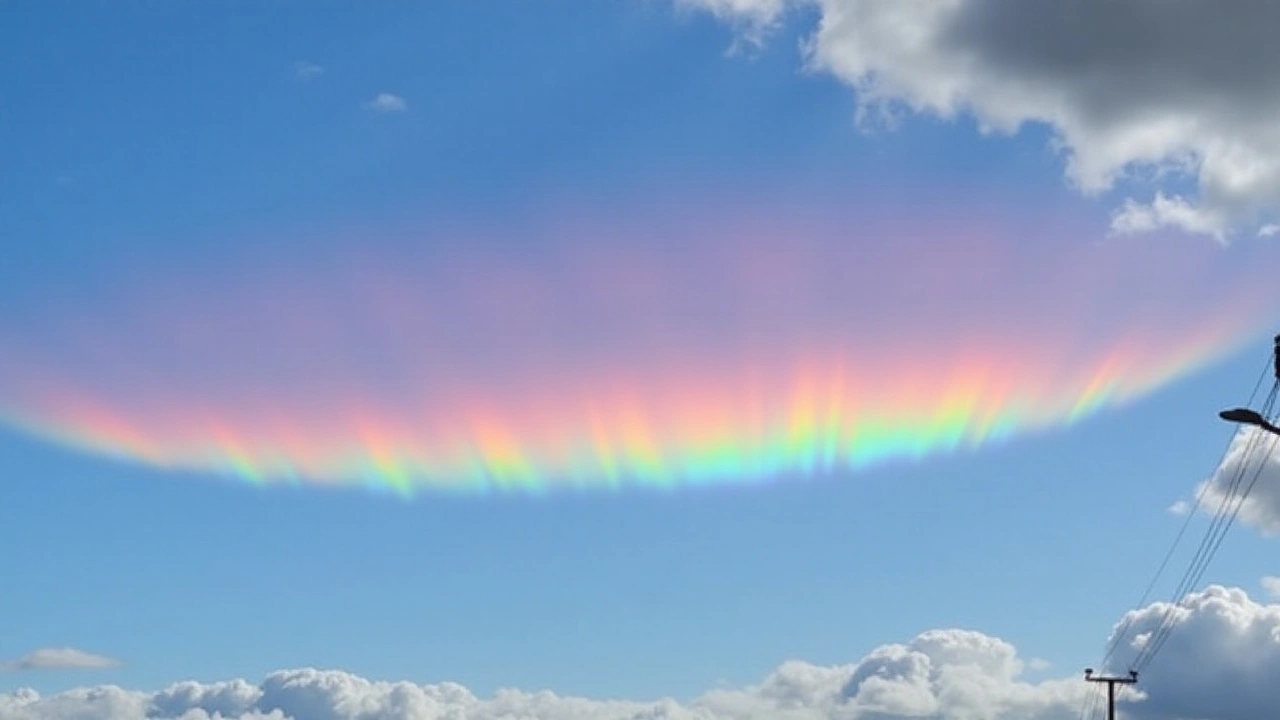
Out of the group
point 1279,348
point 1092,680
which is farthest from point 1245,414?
point 1092,680

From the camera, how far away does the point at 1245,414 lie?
29.6 m

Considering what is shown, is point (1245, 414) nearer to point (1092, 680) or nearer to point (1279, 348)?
point (1279, 348)

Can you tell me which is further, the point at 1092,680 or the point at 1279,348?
the point at 1092,680

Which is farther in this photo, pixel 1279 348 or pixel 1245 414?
pixel 1279 348

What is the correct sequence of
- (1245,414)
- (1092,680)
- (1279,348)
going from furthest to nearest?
(1092,680)
(1279,348)
(1245,414)

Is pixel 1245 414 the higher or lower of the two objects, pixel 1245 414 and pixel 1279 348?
the lower

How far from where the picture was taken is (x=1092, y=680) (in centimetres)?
8512

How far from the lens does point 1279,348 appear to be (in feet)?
103

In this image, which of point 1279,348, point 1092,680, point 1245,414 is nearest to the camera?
point 1245,414

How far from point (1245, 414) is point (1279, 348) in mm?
2890

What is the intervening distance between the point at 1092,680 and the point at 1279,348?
→ 58.6 meters

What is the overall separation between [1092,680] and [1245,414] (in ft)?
198
